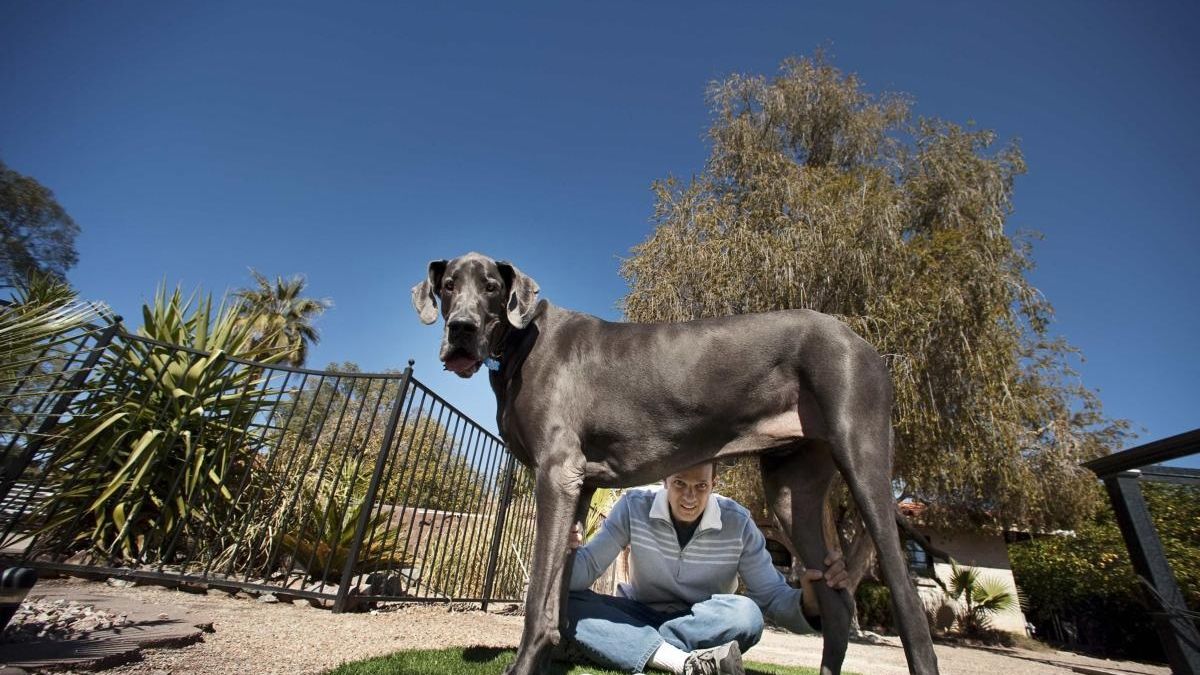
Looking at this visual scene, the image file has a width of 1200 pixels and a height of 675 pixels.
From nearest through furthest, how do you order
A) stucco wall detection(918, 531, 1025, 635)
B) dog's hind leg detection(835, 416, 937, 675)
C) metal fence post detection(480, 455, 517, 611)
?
dog's hind leg detection(835, 416, 937, 675)
metal fence post detection(480, 455, 517, 611)
stucco wall detection(918, 531, 1025, 635)

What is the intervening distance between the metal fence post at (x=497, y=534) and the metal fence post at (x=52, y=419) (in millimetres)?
4273

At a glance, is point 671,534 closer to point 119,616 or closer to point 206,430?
point 119,616

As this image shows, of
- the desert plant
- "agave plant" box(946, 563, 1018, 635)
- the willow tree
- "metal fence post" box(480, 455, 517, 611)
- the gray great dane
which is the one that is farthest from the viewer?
"agave plant" box(946, 563, 1018, 635)

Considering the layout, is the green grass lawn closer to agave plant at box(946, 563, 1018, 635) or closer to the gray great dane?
the gray great dane

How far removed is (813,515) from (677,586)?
4.66 feet

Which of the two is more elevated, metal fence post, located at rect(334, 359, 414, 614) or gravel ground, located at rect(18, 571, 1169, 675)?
metal fence post, located at rect(334, 359, 414, 614)

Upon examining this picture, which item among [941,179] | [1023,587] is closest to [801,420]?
[941,179]

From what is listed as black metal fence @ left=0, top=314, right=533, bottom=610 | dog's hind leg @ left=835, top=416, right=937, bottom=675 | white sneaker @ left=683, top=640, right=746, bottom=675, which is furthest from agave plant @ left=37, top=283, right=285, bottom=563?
dog's hind leg @ left=835, top=416, right=937, bottom=675

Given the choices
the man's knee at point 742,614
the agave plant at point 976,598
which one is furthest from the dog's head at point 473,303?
the agave plant at point 976,598

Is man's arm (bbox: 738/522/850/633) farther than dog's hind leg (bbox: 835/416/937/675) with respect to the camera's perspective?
Yes

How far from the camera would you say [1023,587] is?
2373cm

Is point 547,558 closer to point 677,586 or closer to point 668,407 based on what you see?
point 668,407

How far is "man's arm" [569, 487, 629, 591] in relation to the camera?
3.76 metres

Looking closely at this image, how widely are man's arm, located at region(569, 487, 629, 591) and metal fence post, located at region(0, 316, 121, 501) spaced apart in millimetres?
3425
